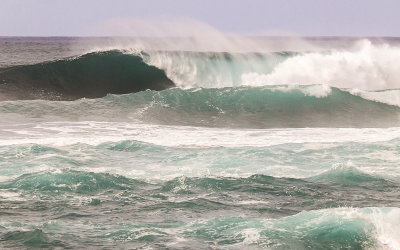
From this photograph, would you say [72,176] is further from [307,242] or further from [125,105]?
[125,105]

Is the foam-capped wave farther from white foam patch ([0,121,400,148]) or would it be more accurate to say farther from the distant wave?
the distant wave

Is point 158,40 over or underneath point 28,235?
over

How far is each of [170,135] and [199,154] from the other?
4.05 metres

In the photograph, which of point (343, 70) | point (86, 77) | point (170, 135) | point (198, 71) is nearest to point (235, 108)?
point (170, 135)

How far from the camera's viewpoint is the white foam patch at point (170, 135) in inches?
695

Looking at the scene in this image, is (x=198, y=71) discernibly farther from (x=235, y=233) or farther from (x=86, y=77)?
(x=235, y=233)

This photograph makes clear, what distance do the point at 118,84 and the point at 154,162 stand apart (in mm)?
18366

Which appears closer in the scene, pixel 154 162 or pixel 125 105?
pixel 154 162

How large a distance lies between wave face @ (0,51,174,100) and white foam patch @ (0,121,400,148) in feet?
31.4

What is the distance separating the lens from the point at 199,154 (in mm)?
15391

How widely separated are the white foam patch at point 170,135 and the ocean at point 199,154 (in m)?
0.06

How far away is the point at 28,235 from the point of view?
28.3 feet

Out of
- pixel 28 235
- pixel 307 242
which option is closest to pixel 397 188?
pixel 307 242

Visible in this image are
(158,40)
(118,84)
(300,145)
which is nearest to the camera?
(300,145)
